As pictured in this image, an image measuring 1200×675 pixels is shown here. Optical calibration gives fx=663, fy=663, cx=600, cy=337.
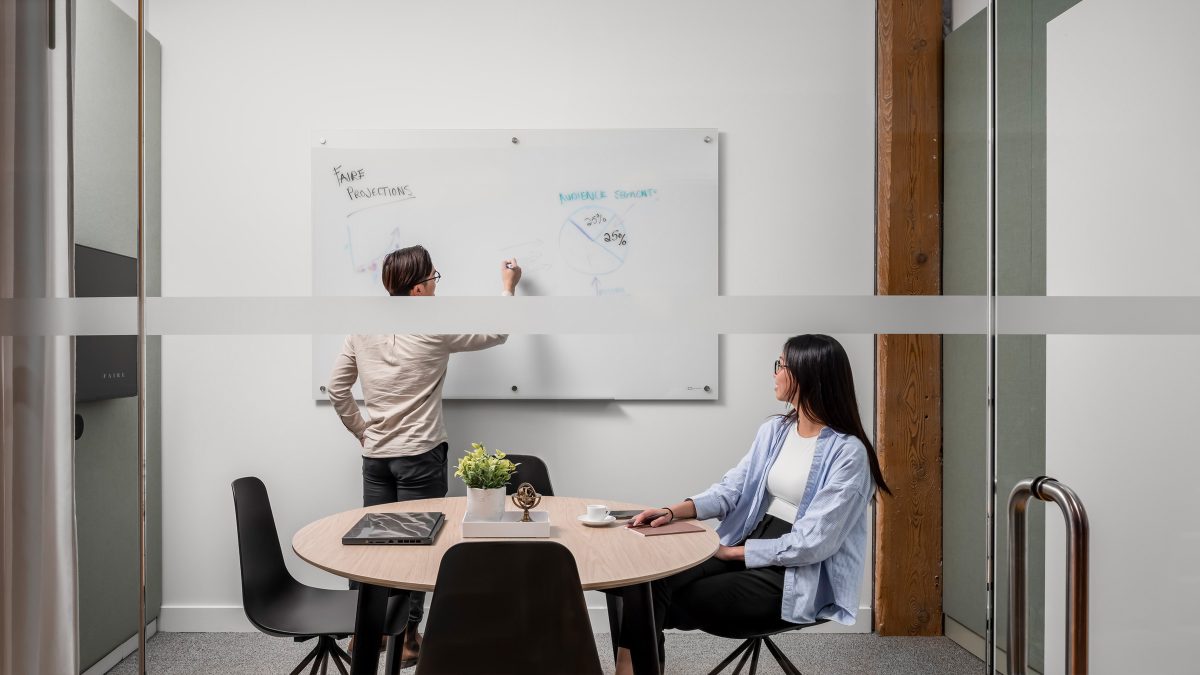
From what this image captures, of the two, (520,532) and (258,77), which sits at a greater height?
(258,77)

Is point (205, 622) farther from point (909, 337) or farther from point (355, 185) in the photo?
point (909, 337)

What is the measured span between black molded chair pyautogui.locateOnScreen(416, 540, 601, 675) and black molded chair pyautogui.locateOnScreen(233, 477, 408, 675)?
179mm

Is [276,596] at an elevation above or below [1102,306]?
below

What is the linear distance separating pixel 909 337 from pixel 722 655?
2.40ft

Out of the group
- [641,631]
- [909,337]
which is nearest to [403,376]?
[641,631]

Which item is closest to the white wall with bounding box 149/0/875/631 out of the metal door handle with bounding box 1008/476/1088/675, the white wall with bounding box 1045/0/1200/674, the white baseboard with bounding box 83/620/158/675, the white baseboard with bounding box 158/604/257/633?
the white baseboard with bounding box 158/604/257/633

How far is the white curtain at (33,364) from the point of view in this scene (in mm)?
1275

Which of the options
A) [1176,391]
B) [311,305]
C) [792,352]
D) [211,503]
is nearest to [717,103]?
[792,352]

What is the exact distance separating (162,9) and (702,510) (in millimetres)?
1485

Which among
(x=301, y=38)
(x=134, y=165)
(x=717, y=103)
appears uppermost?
(x=301, y=38)

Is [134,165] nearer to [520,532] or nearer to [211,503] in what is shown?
[211,503]

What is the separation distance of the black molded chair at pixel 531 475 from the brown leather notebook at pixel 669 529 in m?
0.20

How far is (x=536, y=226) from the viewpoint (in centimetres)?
132

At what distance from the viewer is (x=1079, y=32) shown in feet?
4.45
